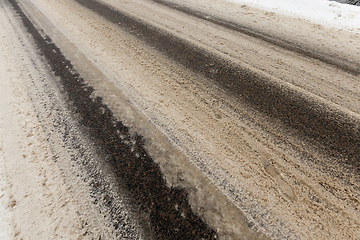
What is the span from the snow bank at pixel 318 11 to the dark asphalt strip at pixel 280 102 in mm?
4370

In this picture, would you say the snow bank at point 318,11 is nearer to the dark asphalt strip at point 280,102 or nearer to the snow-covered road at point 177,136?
the snow-covered road at point 177,136

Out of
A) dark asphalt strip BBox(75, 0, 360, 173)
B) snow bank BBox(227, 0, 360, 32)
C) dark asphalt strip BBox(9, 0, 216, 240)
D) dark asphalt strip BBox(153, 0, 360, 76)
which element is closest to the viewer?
dark asphalt strip BBox(9, 0, 216, 240)

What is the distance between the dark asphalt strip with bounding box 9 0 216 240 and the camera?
1562 millimetres

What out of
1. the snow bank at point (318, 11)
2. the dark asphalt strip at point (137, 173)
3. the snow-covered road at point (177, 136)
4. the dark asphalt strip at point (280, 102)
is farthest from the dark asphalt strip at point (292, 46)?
the dark asphalt strip at point (137, 173)

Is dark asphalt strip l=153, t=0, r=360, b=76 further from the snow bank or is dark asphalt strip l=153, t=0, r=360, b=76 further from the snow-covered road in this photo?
the snow bank

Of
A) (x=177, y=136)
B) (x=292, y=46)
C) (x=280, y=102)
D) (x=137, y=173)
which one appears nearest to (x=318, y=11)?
(x=292, y=46)

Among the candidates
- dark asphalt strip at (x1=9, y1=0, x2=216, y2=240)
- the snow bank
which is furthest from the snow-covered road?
the snow bank

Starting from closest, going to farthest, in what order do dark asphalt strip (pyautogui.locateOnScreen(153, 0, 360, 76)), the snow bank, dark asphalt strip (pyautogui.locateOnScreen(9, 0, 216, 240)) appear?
1. dark asphalt strip (pyautogui.locateOnScreen(9, 0, 216, 240))
2. dark asphalt strip (pyautogui.locateOnScreen(153, 0, 360, 76))
3. the snow bank

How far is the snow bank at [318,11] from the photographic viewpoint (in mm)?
5444

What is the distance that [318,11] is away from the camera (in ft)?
20.4

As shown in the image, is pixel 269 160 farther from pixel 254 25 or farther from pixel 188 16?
pixel 188 16

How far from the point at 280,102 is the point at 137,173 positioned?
2.39 m

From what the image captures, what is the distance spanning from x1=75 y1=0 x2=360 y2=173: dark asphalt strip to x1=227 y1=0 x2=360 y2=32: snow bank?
437 cm

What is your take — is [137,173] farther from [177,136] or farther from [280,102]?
[280,102]
